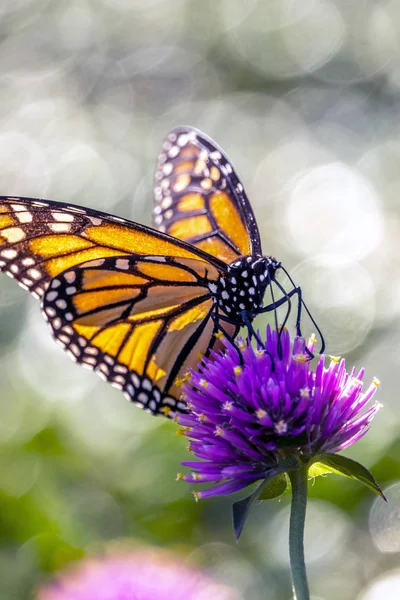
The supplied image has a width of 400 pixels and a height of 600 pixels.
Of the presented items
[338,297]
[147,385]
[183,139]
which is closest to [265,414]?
[147,385]

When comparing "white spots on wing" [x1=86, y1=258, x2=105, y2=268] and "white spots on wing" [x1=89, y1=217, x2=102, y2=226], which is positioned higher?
"white spots on wing" [x1=89, y1=217, x2=102, y2=226]

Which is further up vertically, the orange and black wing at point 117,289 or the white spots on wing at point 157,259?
the white spots on wing at point 157,259

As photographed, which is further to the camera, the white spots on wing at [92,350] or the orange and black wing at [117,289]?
the white spots on wing at [92,350]

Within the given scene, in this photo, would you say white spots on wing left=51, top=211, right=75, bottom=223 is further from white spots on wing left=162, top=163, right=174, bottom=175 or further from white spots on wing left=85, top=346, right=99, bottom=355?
white spots on wing left=162, top=163, right=174, bottom=175

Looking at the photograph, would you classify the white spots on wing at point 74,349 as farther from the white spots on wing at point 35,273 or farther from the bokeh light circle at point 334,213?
the bokeh light circle at point 334,213

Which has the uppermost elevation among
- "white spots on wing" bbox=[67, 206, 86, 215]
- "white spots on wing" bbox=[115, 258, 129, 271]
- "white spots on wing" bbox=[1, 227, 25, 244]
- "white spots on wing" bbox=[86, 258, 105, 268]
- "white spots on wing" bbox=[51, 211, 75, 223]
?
"white spots on wing" bbox=[67, 206, 86, 215]

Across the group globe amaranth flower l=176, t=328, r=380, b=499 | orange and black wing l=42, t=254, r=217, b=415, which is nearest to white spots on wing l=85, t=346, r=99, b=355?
orange and black wing l=42, t=254, r=217, b=415

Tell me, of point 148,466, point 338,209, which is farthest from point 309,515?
point 338,209

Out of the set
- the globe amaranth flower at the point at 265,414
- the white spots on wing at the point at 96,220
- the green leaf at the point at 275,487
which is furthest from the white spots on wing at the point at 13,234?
the green leaf at the point at 275,487
